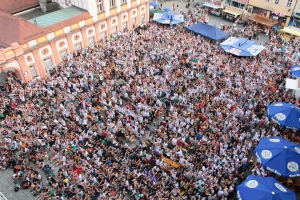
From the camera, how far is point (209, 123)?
21.5 metres

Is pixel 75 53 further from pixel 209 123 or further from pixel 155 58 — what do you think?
pixel 209 123

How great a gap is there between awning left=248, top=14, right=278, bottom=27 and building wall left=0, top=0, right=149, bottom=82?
50.4 feet

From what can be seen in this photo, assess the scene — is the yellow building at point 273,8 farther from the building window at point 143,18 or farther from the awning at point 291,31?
the building window at point 143,18

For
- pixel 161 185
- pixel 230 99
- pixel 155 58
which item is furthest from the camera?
pixel 155 58

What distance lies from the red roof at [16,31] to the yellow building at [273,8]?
29.8 meters

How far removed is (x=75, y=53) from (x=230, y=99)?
17268 millimetres

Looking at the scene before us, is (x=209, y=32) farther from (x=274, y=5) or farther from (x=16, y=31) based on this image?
(x=16, y=31)

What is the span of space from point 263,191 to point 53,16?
2625 cm

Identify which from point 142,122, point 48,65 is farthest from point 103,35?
point 142,122

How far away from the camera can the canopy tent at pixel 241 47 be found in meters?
29.8

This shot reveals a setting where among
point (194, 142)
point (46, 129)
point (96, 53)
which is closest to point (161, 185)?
point (194, 142)

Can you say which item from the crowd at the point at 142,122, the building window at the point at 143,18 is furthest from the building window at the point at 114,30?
the building window at the point at 143,18

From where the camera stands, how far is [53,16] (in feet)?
97.2

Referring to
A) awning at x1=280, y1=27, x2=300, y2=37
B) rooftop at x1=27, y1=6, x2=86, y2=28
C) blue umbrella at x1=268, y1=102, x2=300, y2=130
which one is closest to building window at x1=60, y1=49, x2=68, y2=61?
rooftop at x1=27, y1=6, x2=86, y2=28
